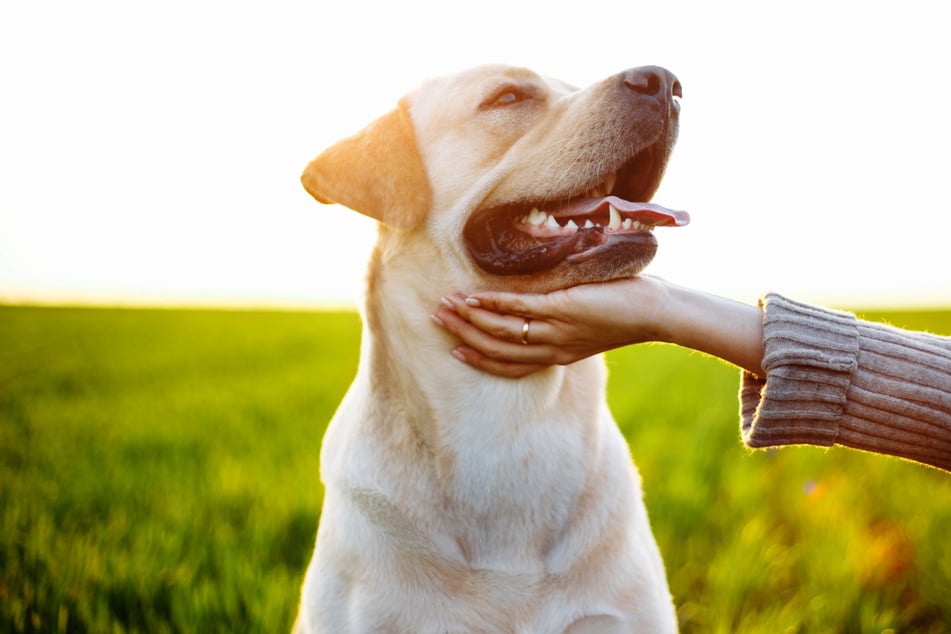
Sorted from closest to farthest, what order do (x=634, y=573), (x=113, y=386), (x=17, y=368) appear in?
(x=634, y=573), (x=113, y=386), (x=17, y=368)

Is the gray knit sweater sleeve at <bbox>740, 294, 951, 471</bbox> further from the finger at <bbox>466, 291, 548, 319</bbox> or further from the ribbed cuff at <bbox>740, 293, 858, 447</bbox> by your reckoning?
the finger at <bbox>466, 291, 548, 319</bbox>

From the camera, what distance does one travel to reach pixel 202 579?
341 centimetres

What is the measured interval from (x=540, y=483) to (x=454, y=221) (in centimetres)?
98

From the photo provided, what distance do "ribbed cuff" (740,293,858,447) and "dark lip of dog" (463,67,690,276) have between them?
18.7 inches

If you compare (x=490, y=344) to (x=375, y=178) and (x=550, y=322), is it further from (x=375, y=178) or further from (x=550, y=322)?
(x=375, y=178)

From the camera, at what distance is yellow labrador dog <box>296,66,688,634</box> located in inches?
86.9

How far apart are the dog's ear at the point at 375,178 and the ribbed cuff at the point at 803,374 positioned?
50.3 inches

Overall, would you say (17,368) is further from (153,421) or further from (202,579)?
(202,579)

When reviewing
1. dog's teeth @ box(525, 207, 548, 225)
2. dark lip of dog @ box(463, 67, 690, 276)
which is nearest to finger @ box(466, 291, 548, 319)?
dark lip of dog @ box(463, 67, 690, 276)

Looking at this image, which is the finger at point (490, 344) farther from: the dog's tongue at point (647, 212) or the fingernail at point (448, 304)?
the dog's tongue at point (647, 212)

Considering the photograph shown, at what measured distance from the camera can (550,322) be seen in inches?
92.5

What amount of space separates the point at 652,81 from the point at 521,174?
546 millimetres

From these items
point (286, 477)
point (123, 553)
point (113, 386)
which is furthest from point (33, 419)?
point (123, 553)

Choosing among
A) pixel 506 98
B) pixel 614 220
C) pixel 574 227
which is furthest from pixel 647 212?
pixel 506 98
